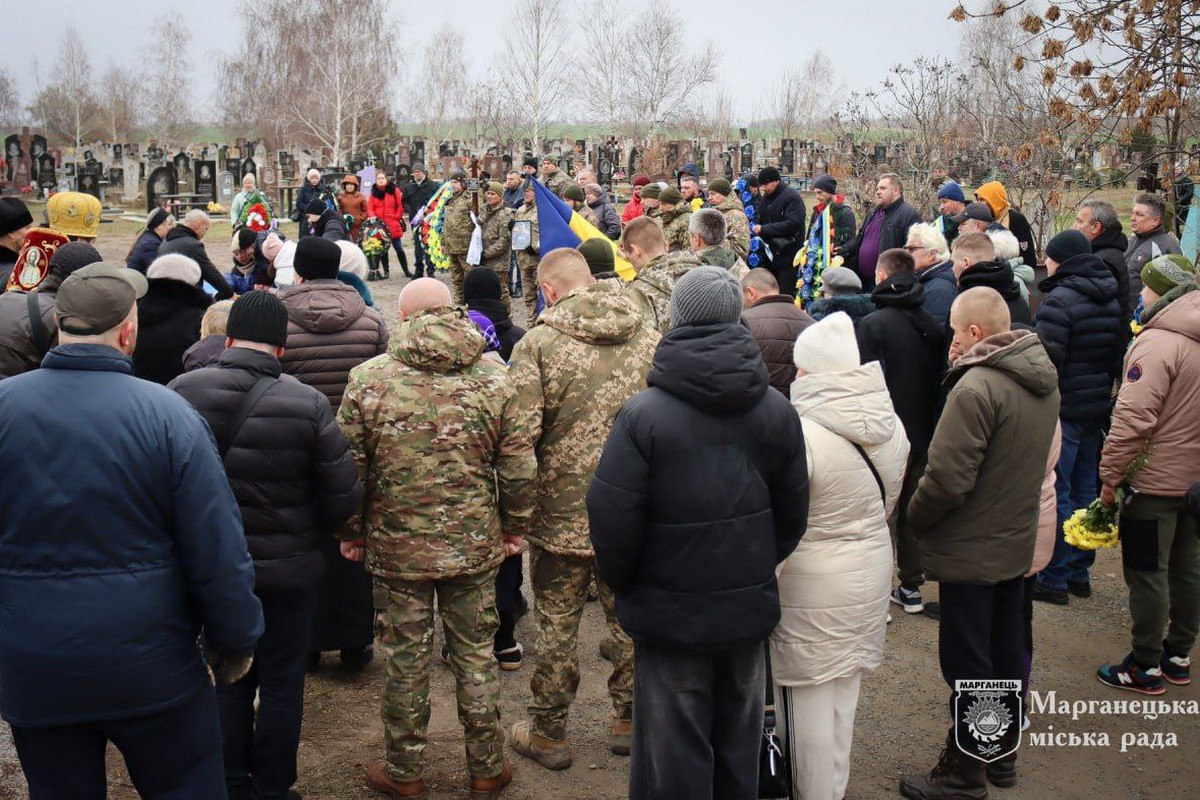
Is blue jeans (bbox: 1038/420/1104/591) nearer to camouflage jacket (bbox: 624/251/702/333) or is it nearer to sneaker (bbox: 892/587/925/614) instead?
sneaker (bbox: 892/587/925/614)

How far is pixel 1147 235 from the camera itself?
775 cm

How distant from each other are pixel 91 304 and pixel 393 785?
2349mm

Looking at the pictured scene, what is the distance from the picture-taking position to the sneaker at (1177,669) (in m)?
5.25

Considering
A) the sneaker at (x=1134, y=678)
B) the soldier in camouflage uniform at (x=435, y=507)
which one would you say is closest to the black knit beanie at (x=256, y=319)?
the soldier in camouflage uniform at (x=435, y=507)

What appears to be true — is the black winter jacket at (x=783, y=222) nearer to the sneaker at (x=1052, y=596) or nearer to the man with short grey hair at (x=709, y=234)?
the man with short grey hair at (x=709, y=234)

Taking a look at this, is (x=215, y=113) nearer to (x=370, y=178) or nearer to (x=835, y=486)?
(x=370, y=178)

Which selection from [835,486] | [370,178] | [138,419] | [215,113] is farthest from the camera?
[215,113]

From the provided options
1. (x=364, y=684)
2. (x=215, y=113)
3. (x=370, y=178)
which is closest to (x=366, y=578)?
(x=364, y=684)

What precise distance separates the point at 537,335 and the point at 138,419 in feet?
6.17

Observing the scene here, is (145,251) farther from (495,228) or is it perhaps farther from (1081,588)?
(1081,588)

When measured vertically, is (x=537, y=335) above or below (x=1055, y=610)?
above

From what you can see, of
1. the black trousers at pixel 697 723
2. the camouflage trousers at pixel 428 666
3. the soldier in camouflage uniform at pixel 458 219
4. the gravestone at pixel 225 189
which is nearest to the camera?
the black trousers at pixel 697 723

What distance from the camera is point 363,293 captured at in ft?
19.3

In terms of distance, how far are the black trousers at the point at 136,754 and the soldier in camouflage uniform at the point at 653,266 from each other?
326 cm
